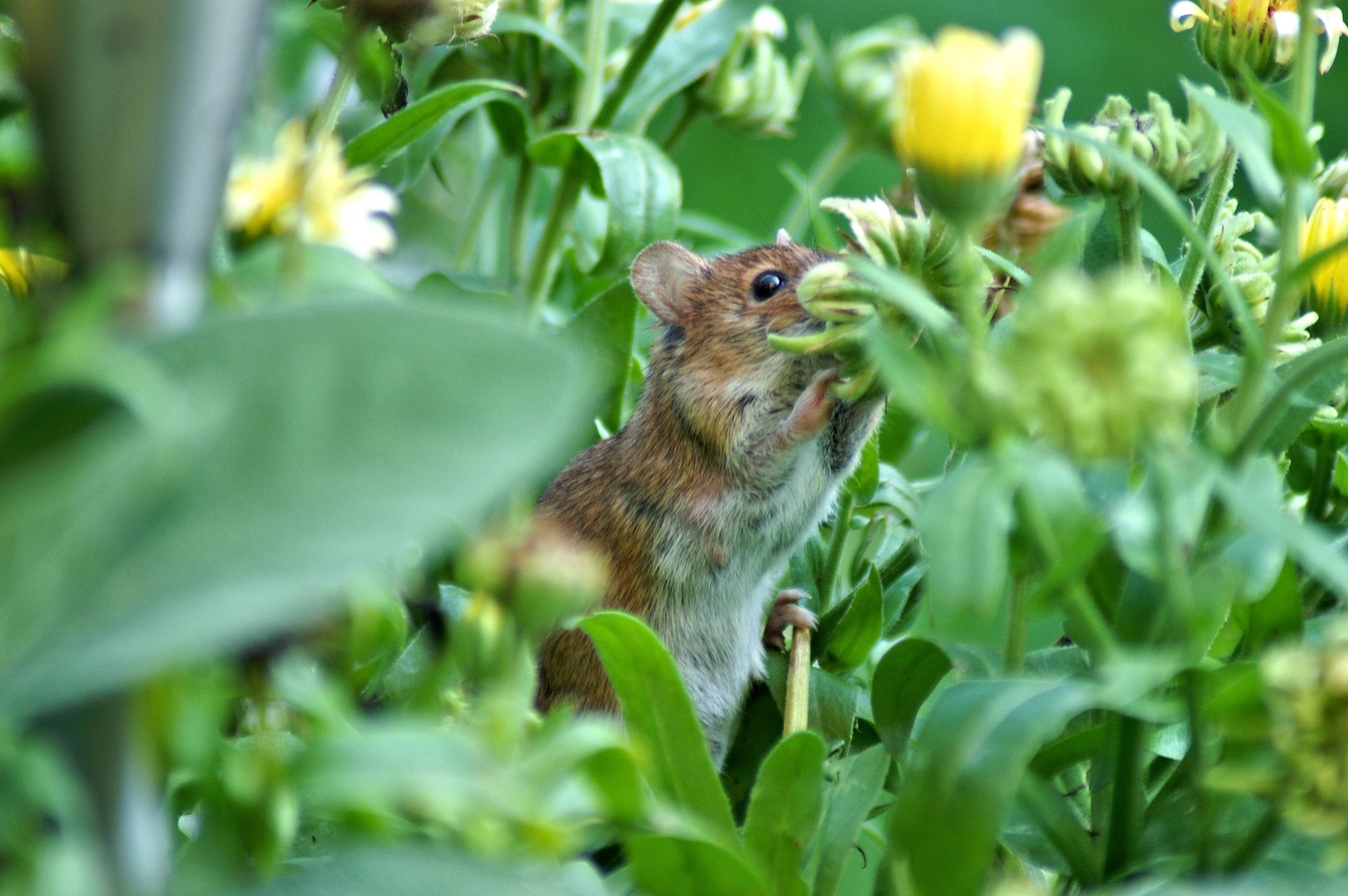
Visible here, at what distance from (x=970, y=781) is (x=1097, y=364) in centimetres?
12

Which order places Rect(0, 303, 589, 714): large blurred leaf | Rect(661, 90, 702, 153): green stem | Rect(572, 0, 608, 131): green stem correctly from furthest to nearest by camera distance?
1. Rect(661, 90, 702, 153): green stem
2. Rect(572, 0, 608, 131): green stem
3. Rect(0, 303, 589, 714): large blurred leaf

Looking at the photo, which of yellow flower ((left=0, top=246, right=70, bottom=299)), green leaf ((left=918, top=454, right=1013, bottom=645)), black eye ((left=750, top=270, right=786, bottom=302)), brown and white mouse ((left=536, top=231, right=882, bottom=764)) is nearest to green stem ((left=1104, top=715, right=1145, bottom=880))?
green leaf ((left=918, top=454, right=1013, bottom=645))

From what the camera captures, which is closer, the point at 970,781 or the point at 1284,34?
the point at 970,781

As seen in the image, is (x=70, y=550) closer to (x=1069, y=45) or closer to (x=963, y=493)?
(x=963, y=493)

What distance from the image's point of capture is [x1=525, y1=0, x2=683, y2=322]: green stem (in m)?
0.76

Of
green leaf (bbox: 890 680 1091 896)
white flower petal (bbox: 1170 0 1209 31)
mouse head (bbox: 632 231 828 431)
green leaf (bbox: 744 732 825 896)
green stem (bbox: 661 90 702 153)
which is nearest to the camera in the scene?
green leaf (bbox: 890 680 1091 896)

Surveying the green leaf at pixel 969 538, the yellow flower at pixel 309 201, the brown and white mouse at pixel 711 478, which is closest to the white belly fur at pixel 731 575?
the brown and white mouse at pixel 711 478

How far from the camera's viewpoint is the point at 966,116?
1.03 ft

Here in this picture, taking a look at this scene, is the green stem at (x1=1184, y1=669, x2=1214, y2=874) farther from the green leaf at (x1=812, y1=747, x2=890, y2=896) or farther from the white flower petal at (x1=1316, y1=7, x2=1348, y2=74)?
the white flower petal at (x1=1316, y1=7, x2=1348, y2=74)

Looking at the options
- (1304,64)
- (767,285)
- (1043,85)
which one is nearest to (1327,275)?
(1304,64)

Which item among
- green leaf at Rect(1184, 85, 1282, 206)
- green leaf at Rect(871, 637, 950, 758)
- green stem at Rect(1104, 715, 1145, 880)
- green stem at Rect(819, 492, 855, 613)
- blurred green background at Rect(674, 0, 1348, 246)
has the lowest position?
blurred green background at Rect(674, 0, 1348, 246)

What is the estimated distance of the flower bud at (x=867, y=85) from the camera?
962 mm

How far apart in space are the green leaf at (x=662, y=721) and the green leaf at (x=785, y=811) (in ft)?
0.07

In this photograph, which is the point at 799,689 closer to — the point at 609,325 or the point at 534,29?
the point at 609,325
